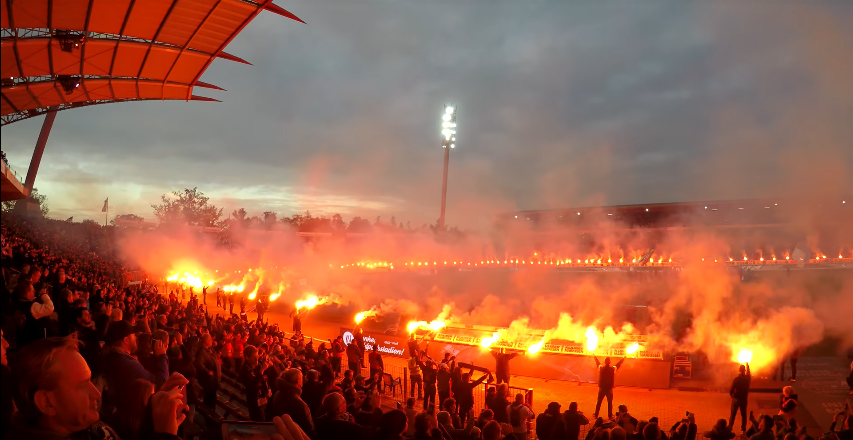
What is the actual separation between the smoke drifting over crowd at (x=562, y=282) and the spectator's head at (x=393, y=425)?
1091cm

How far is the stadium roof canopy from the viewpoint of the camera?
9.60m

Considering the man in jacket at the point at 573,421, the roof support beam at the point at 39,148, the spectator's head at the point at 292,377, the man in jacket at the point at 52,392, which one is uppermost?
the roof support beam at the point at 39,148

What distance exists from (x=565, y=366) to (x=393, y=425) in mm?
10545

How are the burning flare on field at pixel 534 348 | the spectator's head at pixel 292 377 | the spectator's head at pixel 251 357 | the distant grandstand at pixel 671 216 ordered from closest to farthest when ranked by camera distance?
1. the spectator's head at pixel 292 377
2. the spectator's head at pixel 251 357
3. the burning flare on field at pixel 534 348
4. the distant grandstand at pixel 671 216

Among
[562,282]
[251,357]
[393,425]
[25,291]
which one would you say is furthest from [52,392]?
[562,282]

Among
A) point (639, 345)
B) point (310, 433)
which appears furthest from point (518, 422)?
point (639, 345)

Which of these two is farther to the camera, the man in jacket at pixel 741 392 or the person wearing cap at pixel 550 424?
the man in jacket at pixel 741 392

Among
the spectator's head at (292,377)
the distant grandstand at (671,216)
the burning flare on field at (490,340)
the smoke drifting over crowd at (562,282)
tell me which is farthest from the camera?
the distant grandstand at (671,216)

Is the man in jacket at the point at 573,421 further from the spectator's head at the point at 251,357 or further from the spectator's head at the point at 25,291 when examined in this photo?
the spectator's head at the point at 25,291

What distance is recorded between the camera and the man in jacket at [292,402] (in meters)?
3.71

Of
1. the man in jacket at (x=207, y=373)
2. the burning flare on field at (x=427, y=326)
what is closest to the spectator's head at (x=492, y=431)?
the man in jacket at (x=207, y=373)

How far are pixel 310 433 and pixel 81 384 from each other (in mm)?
1982

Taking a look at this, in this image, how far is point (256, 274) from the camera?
104 ft

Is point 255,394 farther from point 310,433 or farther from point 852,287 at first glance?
point 852,287
